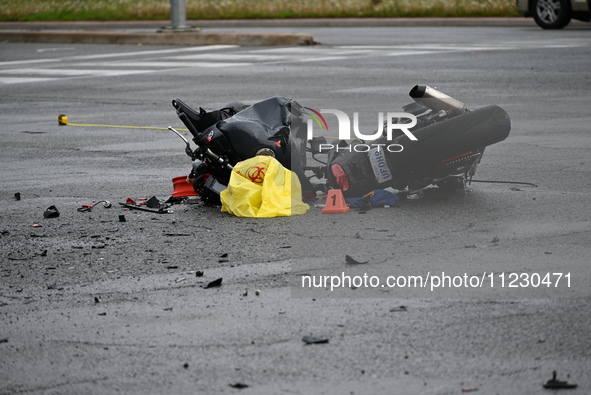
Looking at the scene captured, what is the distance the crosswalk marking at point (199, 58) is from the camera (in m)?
18.0

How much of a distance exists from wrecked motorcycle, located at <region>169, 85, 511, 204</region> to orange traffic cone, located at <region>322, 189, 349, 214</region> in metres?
0.21

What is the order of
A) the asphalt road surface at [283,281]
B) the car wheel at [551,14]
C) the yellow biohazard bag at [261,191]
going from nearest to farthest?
the asphalt road surface at [283,281]
the yellow biohazard bag at [261,191]
the car wheel at [551,14]

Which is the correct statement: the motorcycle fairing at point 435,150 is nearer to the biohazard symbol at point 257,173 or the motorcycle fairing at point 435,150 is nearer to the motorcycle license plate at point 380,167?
the motorcycle license plate at point 380,167


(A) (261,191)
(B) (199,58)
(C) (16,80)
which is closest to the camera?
(A) (261,191)

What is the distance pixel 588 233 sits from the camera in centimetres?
626

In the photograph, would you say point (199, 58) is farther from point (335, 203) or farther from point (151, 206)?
point (335, 203)

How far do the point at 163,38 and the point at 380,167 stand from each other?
17.2 metres

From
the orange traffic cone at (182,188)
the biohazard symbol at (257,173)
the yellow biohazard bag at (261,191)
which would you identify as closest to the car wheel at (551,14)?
the orange traffic cone at (182,188)

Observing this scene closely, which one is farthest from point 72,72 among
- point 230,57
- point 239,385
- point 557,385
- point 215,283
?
point 557,385

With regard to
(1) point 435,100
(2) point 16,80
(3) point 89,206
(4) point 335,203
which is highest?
(1) point 435,100

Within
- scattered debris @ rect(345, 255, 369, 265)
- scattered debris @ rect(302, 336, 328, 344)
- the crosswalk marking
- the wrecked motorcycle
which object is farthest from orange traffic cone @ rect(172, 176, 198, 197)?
the crosswalk marking

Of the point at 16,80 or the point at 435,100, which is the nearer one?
the point at 435,100

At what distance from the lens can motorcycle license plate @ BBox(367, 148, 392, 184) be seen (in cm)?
720

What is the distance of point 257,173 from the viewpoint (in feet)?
23.0
